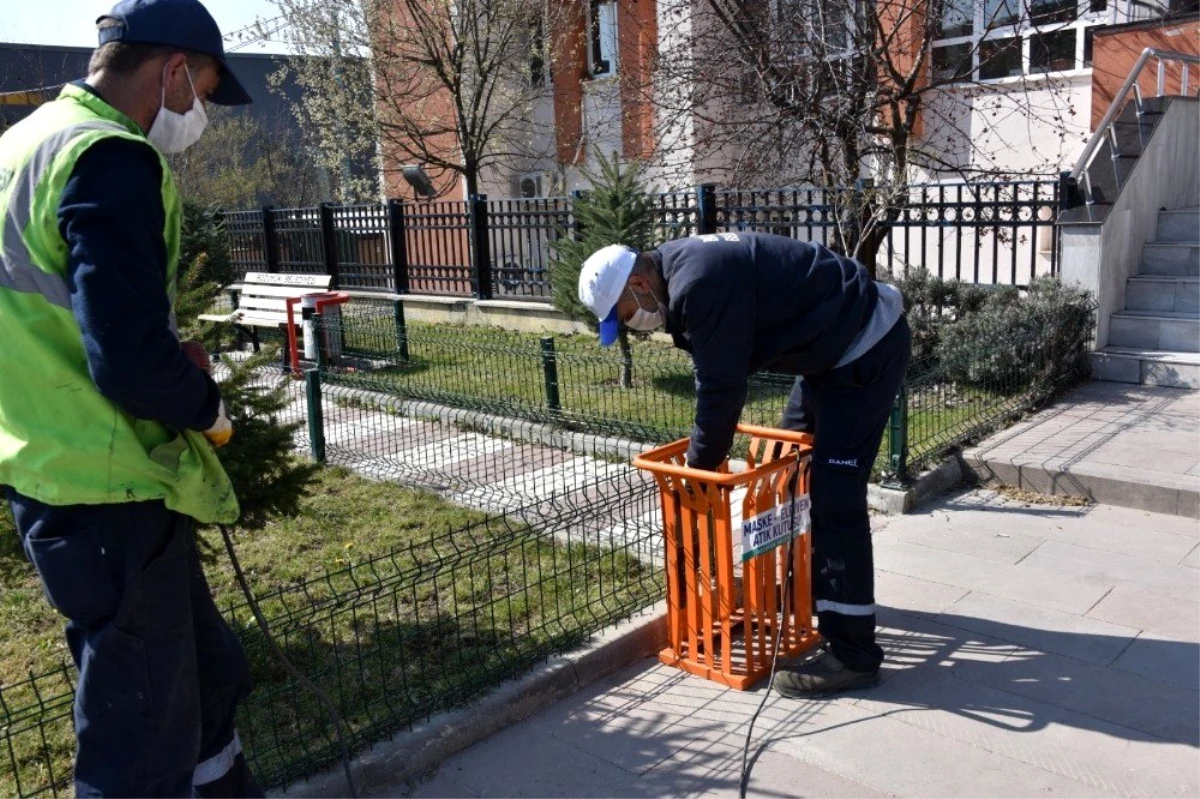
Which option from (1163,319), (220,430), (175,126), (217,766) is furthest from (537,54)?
(217,766)

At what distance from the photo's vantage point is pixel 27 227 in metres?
2.47

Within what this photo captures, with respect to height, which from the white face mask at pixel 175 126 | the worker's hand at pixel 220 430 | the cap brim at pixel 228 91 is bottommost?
the worker's hand at pixel 220 430

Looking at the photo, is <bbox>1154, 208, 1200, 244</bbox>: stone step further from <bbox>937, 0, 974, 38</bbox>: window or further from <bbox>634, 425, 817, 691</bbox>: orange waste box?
<bbox>634, 425, 817, 691</bbox>: orange waste box

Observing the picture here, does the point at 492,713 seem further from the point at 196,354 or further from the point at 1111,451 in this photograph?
the point at 1111,451

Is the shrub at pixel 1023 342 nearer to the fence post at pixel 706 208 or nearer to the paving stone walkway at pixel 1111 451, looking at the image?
the paving stone walkway at pixel 1111 451

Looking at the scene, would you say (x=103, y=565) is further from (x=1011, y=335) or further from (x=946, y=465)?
(x=1011, y=335)

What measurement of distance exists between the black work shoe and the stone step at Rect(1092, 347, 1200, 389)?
17.3 ft

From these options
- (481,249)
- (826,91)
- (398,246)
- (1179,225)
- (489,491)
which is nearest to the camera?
(489,491)

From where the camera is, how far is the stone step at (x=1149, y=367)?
805 centimetres

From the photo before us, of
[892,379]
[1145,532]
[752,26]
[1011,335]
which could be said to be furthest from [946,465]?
[752,26]

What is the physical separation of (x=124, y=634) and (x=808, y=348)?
245cm

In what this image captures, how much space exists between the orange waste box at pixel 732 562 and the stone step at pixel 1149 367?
16.6 feet

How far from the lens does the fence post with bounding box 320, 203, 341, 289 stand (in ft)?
57.0

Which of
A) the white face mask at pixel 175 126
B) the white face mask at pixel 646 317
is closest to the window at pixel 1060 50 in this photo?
the white face mask at pixel 646 317
